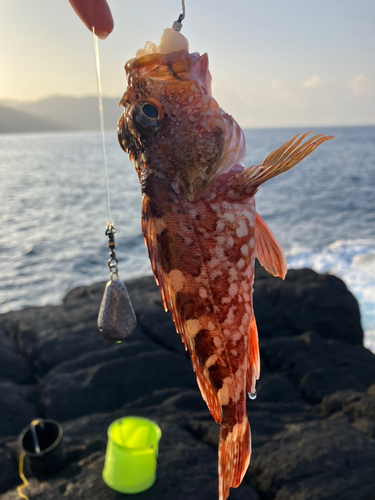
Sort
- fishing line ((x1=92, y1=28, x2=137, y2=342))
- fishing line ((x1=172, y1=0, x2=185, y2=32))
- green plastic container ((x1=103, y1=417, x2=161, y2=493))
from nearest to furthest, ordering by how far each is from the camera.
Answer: fishing line ((x1=172, y1=0, x2=185, y2=32)) → fishing line ((x1=92, y1=28, x2=137, y2=342)) → green plastic container ((x1=103, y1=417, x2=161, y2=493))

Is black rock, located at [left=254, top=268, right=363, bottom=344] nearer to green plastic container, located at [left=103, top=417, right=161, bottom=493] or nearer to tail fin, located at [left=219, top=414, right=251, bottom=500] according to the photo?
green plastic container, located at [left=103, top=417, right=161, bottom=493]

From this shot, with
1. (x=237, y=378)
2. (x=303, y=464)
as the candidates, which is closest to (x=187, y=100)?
(x=237, y=378)

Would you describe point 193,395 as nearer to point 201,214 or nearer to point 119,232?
point 201,214

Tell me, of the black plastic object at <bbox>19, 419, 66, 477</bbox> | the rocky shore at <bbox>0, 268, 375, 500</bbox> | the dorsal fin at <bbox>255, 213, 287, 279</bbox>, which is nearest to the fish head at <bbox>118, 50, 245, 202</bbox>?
the dorsal fin at <bbox>255, 213, 287, 279</bbox>

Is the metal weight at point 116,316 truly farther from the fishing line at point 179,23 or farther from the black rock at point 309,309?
the black rock at point 309,309

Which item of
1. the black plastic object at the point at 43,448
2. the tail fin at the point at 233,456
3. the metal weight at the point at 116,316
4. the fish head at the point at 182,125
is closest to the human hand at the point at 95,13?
the fish head at the point at 182,125

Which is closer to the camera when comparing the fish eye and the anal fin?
the fish eye
